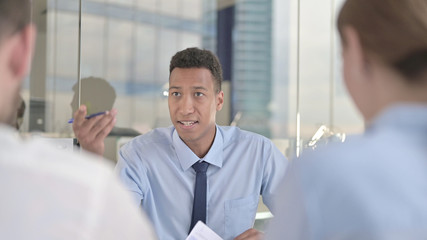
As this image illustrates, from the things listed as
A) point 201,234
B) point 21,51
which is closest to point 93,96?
point 201,234

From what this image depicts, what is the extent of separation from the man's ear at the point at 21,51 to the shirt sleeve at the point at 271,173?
185cm

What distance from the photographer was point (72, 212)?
577 millimetres

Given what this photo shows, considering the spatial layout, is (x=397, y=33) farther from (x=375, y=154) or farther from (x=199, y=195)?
(x=199, y=195)

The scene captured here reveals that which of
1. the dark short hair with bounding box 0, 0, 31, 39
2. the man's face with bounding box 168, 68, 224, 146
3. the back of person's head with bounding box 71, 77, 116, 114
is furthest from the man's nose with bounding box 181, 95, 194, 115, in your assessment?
the back of person's head with bounding box 71, 77, 116, 114

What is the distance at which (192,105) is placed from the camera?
247 centimetres

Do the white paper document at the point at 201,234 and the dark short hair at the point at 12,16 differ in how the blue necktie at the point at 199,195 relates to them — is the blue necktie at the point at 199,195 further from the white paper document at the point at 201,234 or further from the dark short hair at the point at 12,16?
the dark short hair at the point at 12,16

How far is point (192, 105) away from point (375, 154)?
1819 mm

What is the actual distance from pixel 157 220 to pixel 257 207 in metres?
0.56

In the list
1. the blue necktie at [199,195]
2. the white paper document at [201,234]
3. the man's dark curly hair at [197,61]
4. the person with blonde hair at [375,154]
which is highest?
the man's dark curly hair at [197,61]

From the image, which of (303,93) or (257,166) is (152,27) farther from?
(257,166)

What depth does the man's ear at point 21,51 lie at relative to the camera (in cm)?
68

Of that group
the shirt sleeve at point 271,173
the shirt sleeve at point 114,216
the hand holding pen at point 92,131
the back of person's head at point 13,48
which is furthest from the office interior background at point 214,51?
the shirt sleeve at point 114,216

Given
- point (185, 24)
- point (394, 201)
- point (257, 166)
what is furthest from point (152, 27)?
point (394, 201)

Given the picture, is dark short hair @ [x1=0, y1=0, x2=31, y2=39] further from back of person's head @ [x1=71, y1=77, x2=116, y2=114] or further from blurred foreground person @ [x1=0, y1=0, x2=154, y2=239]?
back of person's head @ [x1=71, y1=77, x2=116, y2=114]
